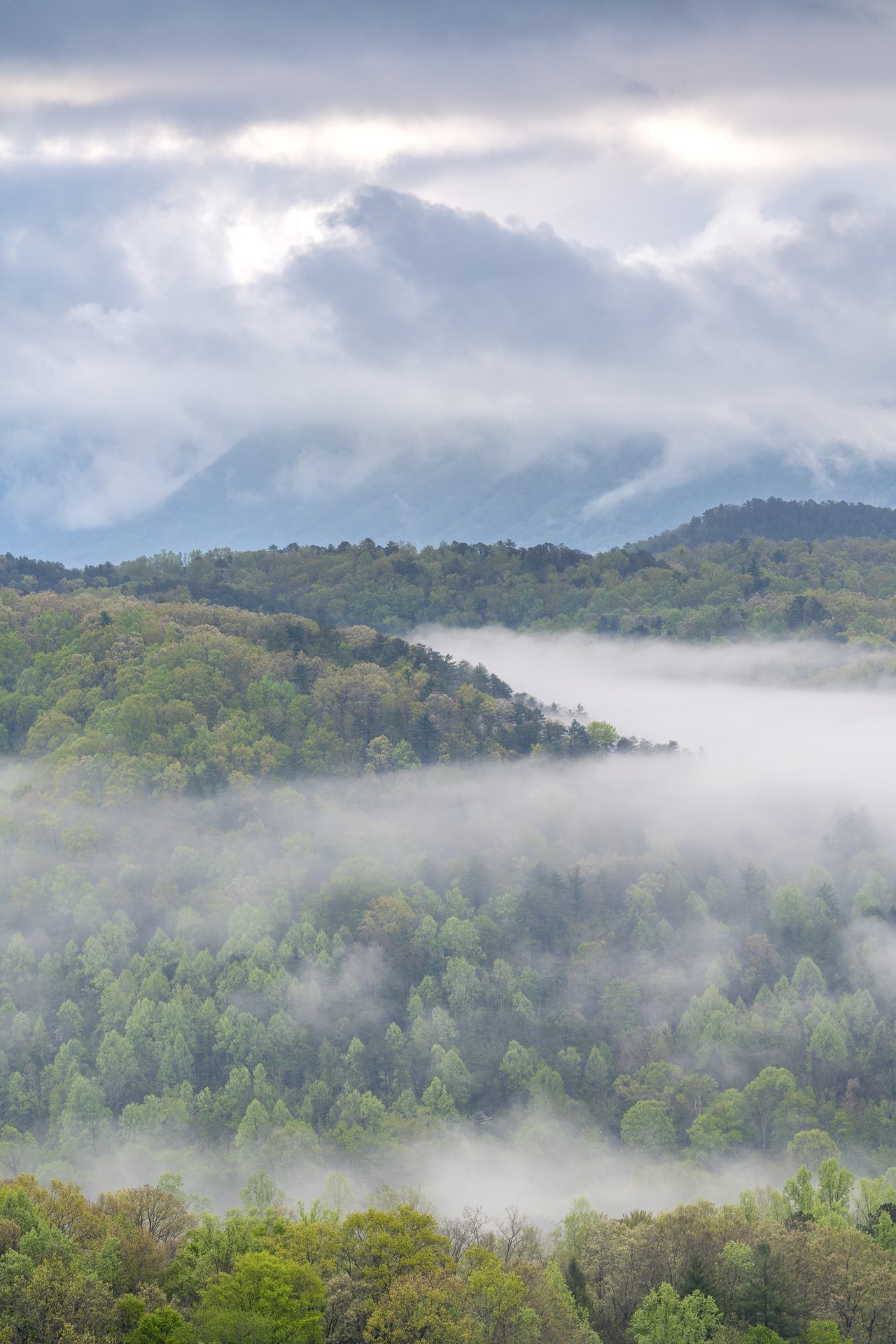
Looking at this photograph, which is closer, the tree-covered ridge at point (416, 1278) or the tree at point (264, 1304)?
the tree at point (264, 1304)

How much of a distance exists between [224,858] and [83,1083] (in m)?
32.9

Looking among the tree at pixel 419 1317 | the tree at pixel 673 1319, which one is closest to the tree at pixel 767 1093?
the tree at pixel 673 1319

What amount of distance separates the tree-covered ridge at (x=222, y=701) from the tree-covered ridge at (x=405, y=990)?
615 centimetres

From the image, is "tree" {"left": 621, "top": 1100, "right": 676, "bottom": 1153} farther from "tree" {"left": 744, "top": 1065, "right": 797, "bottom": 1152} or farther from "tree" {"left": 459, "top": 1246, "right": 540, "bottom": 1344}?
"tree" {"left": 459, "top": 1246, "right": 540, "bottom": 1344}

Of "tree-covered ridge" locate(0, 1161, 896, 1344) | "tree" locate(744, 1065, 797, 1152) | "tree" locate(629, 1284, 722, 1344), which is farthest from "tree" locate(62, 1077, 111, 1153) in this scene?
"tree" locate(629, 1284, 722, 1344)

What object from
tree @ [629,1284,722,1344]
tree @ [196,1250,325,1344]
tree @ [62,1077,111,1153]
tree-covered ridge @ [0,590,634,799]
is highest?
tree-covered ridge @ [0,590,634,799]

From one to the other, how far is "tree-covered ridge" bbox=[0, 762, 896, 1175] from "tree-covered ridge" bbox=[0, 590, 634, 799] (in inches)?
242

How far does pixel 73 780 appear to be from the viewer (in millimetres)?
148375

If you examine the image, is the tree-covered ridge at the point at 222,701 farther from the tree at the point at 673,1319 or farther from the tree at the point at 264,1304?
the tree at the point at 673,1319

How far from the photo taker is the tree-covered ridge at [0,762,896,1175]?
115m

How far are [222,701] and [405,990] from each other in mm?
44692

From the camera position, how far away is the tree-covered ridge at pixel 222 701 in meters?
153

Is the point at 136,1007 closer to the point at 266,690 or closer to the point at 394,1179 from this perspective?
the point at 394,1179

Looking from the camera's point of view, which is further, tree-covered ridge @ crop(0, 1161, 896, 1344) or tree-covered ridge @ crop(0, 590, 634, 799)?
tree-covered ridge @ crop(0, 590, 634, 799)
